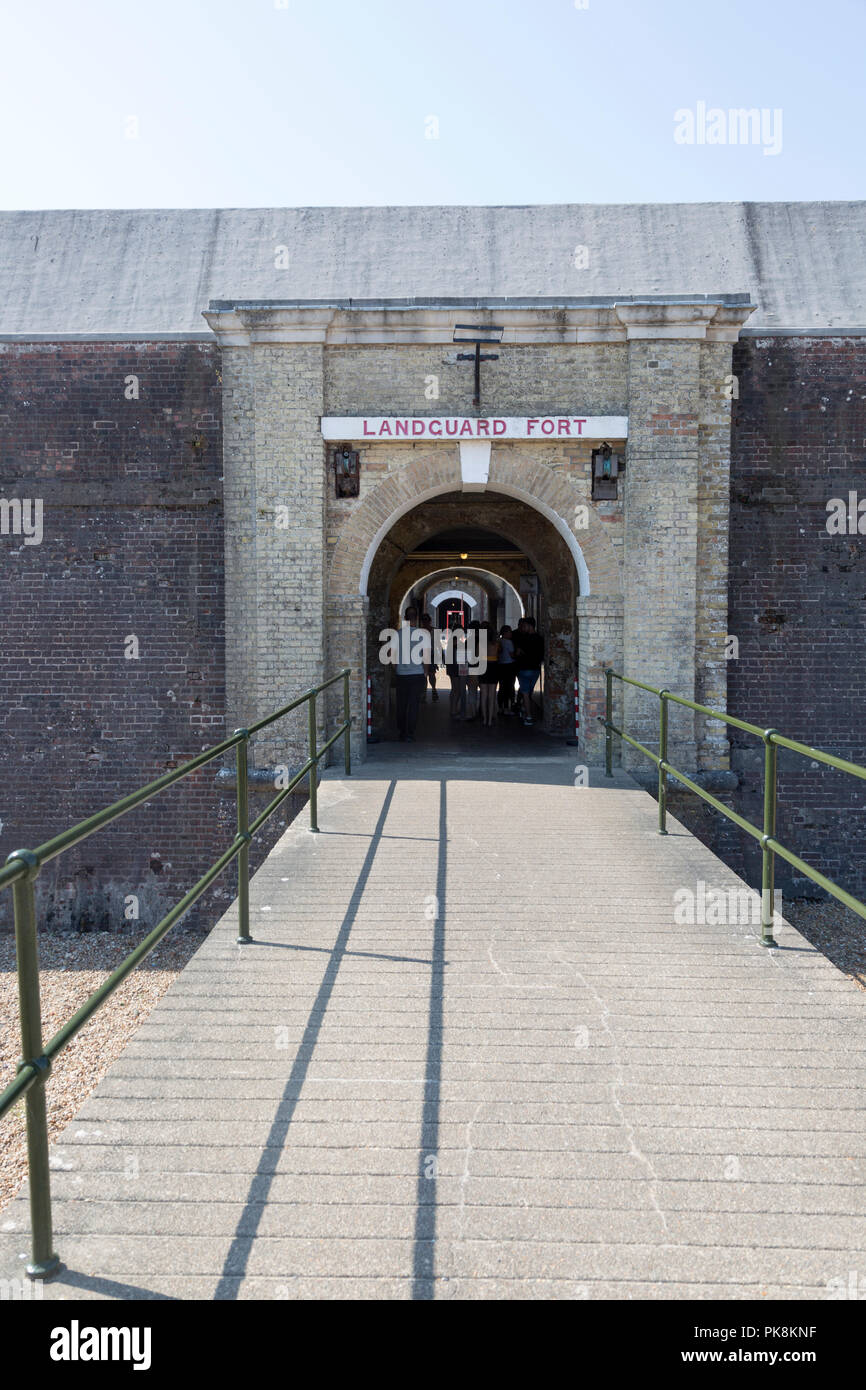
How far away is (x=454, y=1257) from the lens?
2.79 m

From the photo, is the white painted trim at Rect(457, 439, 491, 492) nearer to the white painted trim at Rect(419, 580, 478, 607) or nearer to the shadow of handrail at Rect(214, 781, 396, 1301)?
the shadow of handrail at Rect(214, 781, 396, 1301)

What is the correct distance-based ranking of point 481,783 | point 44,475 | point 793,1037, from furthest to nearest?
point 44,475
point 481,783
point 793,1037

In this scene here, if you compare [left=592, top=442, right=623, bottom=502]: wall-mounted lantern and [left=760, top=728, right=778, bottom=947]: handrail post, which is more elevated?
[left=592, top=442, right=623, bottom=502]: wall-mounted lantern

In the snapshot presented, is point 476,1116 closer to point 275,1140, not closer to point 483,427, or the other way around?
point 275,1140

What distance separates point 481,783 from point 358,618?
7.59 ft

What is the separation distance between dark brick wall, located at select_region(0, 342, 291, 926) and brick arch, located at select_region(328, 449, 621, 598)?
5.48ft

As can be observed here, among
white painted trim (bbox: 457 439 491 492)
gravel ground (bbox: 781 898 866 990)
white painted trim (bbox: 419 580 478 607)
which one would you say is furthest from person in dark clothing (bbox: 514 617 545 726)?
white painted trim (bbox: 419 580 478 607)

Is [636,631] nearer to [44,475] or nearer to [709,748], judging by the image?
[709,748]

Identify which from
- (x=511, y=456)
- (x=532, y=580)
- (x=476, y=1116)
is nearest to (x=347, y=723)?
(x=511, y=456)

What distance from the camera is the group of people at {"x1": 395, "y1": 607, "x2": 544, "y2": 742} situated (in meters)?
12.6

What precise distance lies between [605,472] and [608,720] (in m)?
2.49

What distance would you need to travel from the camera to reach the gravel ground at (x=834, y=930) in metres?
10.4

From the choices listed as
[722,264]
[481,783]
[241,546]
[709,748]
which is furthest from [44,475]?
[722,264]

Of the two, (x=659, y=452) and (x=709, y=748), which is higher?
(x=659, y=452)
